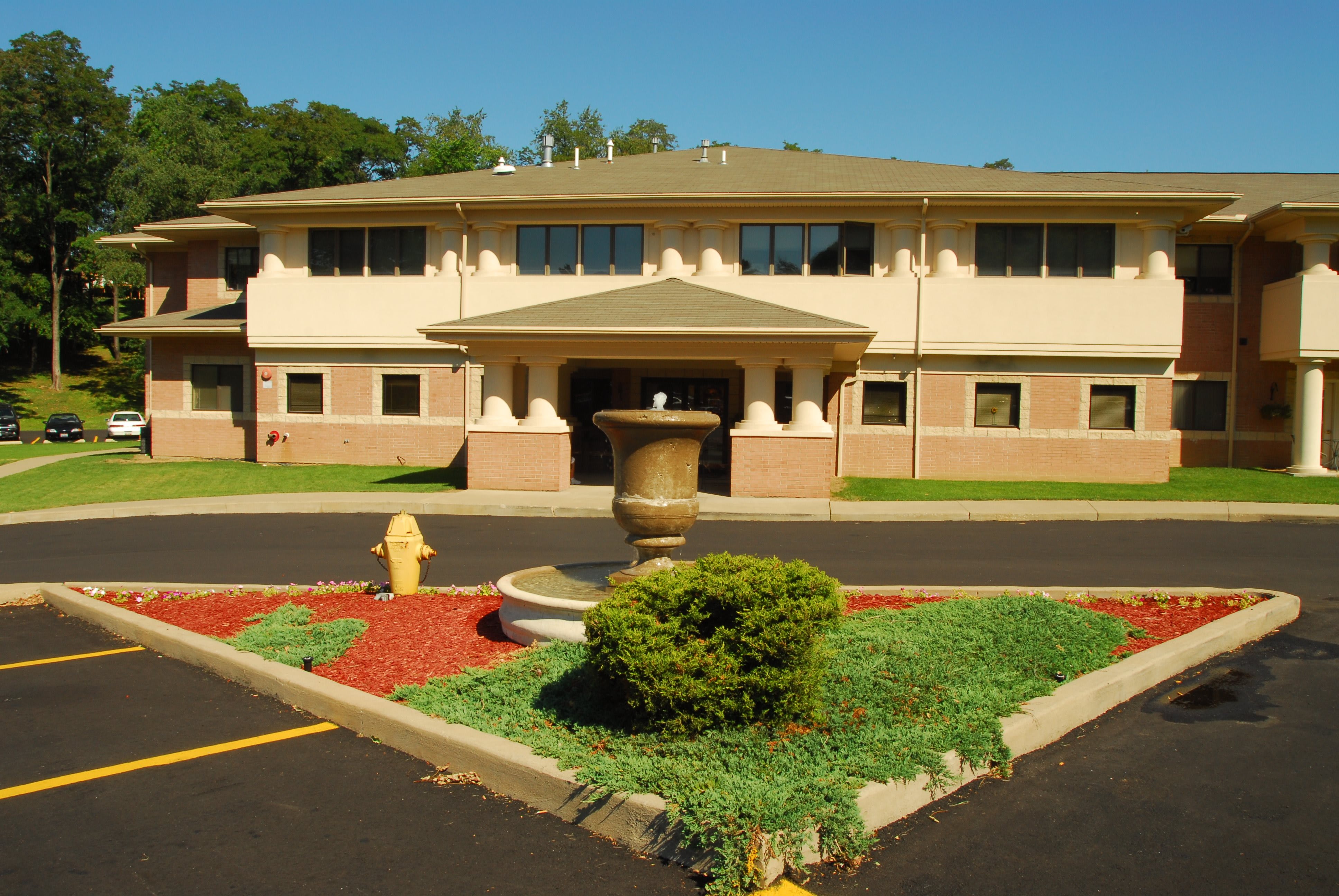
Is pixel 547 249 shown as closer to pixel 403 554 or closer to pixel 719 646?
pixel 403 554

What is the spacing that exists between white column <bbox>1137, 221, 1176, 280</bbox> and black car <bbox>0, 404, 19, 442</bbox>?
44458mm

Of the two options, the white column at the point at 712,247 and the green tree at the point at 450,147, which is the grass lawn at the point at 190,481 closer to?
the white column at the point at 712,247

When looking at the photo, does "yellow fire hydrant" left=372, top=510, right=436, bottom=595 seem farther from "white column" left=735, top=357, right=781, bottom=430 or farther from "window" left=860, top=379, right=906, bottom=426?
"window" left=860, top=379, right=906, bottom=426

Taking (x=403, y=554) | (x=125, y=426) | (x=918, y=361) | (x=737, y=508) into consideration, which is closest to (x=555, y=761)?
(x=403, y=554)

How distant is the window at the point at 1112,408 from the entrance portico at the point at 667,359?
6.48 m

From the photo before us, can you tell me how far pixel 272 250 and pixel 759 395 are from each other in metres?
14.5

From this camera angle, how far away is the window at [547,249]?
24.0 metres

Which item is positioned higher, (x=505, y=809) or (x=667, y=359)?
(x=667, y=359)

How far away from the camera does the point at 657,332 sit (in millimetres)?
17906

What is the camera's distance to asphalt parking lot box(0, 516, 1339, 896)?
4.07 m

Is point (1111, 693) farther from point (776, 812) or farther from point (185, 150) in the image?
point (185, 150)

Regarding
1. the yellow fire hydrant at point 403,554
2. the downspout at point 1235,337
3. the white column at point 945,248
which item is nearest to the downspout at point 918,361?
the white column at point 945,248

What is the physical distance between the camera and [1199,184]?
26.8 metres

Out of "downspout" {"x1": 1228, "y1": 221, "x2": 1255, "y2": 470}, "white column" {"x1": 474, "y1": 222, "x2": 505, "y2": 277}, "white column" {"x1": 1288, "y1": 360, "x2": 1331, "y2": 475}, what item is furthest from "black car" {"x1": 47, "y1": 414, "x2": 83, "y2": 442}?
"white column" {"x1": 1288, "y1": 360, "x2": 1331, "y2": 475}
